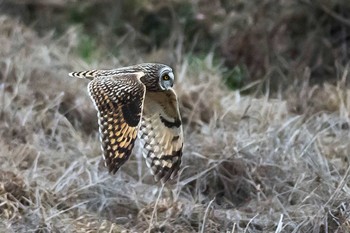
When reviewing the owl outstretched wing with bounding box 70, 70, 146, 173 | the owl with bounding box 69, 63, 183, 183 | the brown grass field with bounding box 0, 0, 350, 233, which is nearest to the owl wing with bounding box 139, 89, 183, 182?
the owl with bounding box 69, 63, 183, 183

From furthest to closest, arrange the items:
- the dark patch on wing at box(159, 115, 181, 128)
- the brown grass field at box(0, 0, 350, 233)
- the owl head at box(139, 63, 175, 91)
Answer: the brown grass field at box(0, 0, 350, 233)
the dark patch on wing at box(159, 115, 181, 128)
the owl head at box(139, 63, 175, 91)

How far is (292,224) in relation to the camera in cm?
561

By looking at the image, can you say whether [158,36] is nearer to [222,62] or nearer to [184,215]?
[222,62]

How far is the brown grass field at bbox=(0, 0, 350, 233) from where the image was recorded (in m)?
5.80

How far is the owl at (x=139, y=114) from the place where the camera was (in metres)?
4.87

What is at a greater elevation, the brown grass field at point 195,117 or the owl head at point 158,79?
the owl head at point 158,79

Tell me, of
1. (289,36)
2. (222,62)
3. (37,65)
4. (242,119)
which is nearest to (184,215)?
(242,119)

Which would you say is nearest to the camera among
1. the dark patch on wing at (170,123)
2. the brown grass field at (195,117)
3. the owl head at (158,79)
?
the owl head at (158,79)

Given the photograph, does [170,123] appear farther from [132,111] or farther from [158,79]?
[132,111]

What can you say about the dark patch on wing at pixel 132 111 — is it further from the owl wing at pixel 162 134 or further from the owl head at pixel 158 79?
the owl wing at pixel 162 134

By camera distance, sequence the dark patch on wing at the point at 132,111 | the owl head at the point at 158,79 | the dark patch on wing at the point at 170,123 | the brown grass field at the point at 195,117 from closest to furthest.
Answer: the dark patch on wing at the point at 132,111 < the owl head at the point at 158,79 < the dark patch on wing at the point at 170,123 < the brown grass field at the point at 195,117

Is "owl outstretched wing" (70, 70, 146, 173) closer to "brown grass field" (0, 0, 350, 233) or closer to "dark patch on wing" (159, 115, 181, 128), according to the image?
"dark patch on wing" (159, 115, 181, 128)

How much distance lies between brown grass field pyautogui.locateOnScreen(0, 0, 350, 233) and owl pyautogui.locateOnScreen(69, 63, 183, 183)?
0.32 meters

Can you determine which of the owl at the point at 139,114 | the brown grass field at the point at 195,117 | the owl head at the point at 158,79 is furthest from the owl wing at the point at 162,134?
the brown grass field at the point at 195,117
